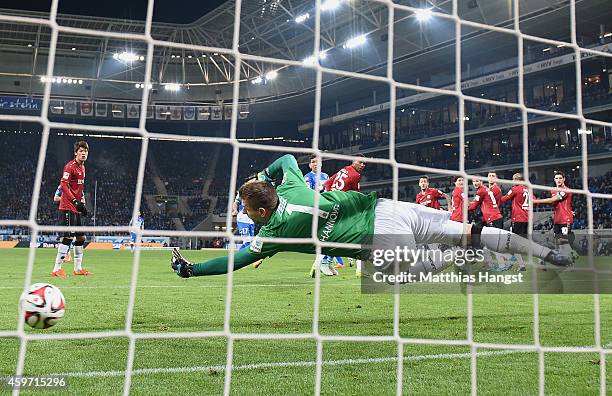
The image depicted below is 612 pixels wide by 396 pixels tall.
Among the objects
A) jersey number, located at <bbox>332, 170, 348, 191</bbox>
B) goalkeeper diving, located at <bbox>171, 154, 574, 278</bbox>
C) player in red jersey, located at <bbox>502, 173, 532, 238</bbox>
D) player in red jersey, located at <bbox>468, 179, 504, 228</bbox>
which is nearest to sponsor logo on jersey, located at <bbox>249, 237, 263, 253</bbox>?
goalkeeper diving, located at <bbox>171, 154, 574, 278</bbox>

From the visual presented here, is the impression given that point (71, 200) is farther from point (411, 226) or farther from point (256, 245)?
point (411, 226)

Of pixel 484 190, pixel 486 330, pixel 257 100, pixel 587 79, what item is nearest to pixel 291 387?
pixel 486 330

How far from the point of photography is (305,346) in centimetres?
356

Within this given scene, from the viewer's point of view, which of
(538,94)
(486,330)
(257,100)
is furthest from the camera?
(257,100)

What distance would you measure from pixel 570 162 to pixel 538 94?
3955 millimetres

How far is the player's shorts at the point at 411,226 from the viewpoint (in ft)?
13.6

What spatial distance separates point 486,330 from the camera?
13.6ft

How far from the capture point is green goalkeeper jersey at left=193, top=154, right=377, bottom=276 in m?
3.81

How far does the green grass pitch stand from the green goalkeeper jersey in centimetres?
57

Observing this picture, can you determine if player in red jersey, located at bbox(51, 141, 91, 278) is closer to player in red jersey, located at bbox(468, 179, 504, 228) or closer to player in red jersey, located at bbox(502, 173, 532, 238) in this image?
player in red jersey, located at bbox(468, 179, 504, 228)

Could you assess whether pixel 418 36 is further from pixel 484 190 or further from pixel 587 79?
pixel 484 190

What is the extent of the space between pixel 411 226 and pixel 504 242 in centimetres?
99

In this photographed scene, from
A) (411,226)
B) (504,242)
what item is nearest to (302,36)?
(504,242)

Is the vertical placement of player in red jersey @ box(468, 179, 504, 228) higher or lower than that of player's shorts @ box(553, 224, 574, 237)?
higher
